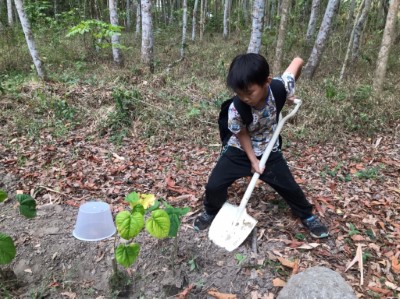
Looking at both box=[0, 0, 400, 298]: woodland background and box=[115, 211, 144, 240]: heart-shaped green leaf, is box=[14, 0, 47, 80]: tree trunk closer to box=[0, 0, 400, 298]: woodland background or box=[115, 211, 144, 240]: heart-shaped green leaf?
box=[0, 0, 400, 298]: woodland background

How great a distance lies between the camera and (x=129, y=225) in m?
1.77

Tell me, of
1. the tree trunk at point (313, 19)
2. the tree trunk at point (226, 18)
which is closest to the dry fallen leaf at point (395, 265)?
the tree trunk at point (313, 19)

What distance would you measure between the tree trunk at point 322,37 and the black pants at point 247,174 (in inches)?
187

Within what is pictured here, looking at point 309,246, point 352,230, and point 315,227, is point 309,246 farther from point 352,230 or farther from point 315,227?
point 352,230

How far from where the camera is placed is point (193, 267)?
8.10 feet

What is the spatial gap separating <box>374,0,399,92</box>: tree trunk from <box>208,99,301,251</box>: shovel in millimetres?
3693

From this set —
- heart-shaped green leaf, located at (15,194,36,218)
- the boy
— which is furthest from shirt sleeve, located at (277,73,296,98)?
heart-shaped green leaf, located at (15,194,36,218)

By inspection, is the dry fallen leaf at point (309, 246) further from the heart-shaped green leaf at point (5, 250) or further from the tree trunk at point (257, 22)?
the tree trunk at point (257, 22)

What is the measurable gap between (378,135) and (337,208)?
2.22m

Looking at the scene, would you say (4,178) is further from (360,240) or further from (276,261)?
(360,240)

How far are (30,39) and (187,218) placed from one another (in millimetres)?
4766

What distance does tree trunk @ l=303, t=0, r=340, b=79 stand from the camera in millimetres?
6535

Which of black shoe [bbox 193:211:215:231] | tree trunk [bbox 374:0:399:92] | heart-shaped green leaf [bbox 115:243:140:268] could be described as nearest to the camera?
heart-shaped green leaf [bbox 115:243:140:268]

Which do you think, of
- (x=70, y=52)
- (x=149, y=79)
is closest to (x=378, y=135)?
(x=149, y=79)
